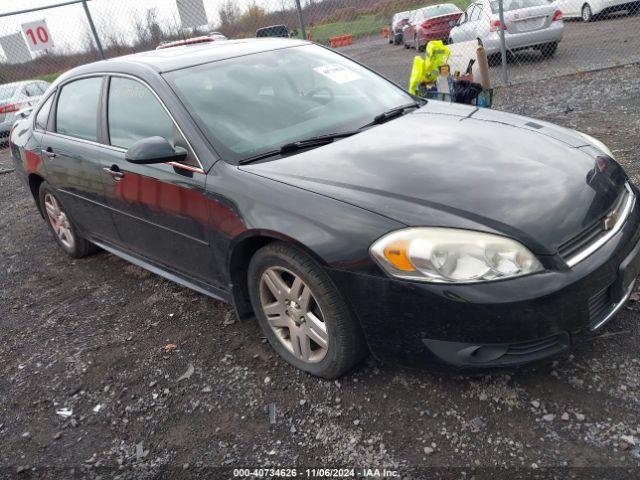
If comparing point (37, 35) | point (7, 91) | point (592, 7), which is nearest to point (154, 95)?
point (37, 35)

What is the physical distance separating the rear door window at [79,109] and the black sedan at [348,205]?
0.03 metres

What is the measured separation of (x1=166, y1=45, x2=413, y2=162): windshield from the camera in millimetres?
2938

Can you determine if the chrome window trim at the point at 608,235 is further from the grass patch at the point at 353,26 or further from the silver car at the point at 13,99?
the silver car at the point at 13,99

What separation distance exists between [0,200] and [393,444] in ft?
24.3

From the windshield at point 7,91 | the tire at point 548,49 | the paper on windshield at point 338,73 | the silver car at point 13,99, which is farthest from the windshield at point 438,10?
the paper on windshield at point 338,73

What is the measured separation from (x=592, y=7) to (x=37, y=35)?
14599 millimetres

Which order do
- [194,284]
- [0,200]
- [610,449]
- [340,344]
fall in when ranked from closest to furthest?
[610,449] < [340,344] < [194,284] < [0,200]

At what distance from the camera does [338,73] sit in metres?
3.62

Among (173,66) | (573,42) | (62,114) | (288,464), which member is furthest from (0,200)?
(573,42)

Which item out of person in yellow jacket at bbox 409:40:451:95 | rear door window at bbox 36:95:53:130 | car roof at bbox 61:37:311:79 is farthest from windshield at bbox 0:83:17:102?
person in yellow jacket at bbox 409:40:451:95

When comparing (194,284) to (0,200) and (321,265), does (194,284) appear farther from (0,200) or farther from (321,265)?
(0,200)

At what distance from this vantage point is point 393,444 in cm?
229

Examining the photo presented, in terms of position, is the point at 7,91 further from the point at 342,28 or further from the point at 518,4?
the point at 518,4

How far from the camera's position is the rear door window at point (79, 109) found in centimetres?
377
